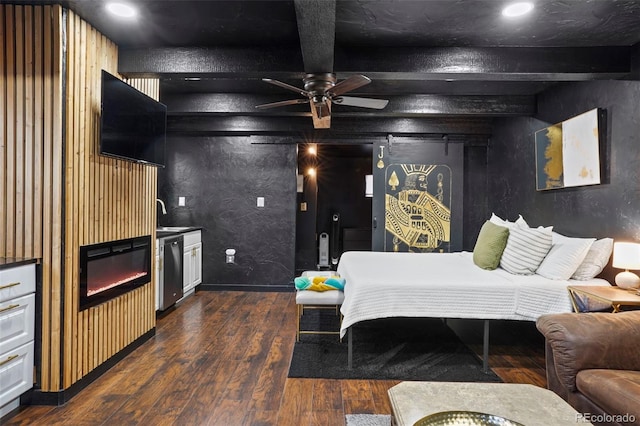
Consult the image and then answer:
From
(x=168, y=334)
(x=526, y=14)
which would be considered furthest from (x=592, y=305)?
(x=168, y=334)

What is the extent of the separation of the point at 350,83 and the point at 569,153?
89.8 inches

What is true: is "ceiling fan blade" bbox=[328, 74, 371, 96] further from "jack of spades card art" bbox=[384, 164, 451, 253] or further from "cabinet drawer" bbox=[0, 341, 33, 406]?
"jack of spades card art" bbox=[384, 164, 451, 253]

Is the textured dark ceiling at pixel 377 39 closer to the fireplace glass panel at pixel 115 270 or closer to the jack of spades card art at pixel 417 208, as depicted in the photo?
the fireplace glass panel at pixel 115 270

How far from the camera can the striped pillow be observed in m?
3.30

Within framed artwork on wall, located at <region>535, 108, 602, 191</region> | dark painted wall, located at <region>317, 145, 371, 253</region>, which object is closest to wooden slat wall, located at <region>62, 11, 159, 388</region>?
framed artwork on wall, located at <region>535, 108, 602, 191</region>

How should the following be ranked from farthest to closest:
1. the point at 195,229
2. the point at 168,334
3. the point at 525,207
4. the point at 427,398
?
the point at 195,229 → the point at 525,207 → the point at 168,334 → the point at 427,398

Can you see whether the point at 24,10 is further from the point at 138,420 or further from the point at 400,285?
the point at 400,285

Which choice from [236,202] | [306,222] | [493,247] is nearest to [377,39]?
[493,247]

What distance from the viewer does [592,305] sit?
2.63 metres

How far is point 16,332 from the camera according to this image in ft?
7.43

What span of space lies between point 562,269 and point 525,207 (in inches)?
70.2

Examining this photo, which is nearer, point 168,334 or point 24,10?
point 24,10

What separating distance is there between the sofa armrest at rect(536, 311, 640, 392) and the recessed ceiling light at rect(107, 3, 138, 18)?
3.13 m

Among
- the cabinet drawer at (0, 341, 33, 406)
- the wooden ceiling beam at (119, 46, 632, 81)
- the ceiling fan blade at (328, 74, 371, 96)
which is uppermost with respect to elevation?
the wooden ceiling beam at (119, 46, 632, 81)
